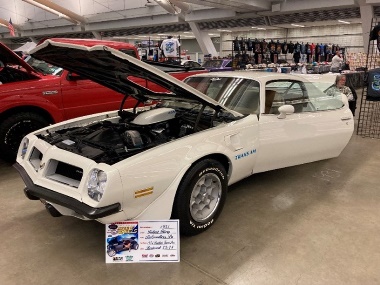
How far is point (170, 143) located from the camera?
95.3 inches

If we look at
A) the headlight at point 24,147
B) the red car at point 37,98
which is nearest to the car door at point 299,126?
the headlight at point 24,147

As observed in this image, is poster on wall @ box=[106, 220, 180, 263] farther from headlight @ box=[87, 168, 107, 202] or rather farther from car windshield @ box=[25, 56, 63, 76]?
car windshield @ box=[25, 56, 63, 76]

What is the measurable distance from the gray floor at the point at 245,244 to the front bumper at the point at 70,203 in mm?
500

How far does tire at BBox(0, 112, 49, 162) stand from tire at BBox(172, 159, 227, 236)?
2914 mm

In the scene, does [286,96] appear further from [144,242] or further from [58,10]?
[58,10]

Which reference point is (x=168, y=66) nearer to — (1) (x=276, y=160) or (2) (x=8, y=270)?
(1) (x=276, y=160)

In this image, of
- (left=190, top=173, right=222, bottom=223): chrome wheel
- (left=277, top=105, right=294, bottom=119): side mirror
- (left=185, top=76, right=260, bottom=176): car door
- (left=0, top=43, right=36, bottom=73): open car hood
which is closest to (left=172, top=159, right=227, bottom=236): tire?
(left=190, top=173, right=222, bottom=223): chrome wheel

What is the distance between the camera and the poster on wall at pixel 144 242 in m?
2.31

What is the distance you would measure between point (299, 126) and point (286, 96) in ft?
1.37

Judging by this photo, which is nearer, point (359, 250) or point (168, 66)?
point (359, 250)

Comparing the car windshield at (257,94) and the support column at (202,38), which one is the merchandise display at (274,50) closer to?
the support column at (202,38)

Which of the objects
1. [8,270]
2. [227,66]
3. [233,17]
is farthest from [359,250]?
[233,17]

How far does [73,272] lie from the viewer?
2.24 m

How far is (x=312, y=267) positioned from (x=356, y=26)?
24.1 meters
